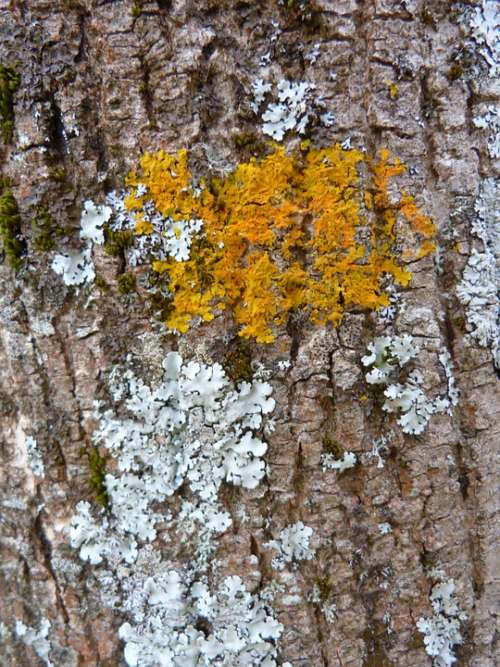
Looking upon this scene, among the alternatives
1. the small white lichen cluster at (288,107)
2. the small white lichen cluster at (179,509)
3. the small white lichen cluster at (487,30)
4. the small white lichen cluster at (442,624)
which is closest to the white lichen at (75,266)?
the small white lichen cluster at (179,509)

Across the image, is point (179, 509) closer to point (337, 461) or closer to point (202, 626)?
point (202, 626)

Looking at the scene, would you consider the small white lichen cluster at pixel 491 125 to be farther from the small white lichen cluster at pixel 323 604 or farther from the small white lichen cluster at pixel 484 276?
the small white lichen cluster at pixel 323 604

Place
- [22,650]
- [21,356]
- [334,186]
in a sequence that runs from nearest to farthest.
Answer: [334,186], [21,356], [22,650]

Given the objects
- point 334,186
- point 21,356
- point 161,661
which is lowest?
point 161,661

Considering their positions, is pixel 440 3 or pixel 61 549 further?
pixel 61 549

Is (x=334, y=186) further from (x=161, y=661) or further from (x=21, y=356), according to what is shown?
(x=161, y=661)

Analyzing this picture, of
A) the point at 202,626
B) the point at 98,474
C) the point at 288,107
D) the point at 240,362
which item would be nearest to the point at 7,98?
the point at 288,107

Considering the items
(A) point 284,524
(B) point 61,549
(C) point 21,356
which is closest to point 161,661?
(B) point 61,549

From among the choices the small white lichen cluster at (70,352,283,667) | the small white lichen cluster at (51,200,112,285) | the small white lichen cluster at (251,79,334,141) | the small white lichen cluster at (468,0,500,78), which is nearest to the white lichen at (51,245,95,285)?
the small white lichen cluster at (51,200,112,285)
